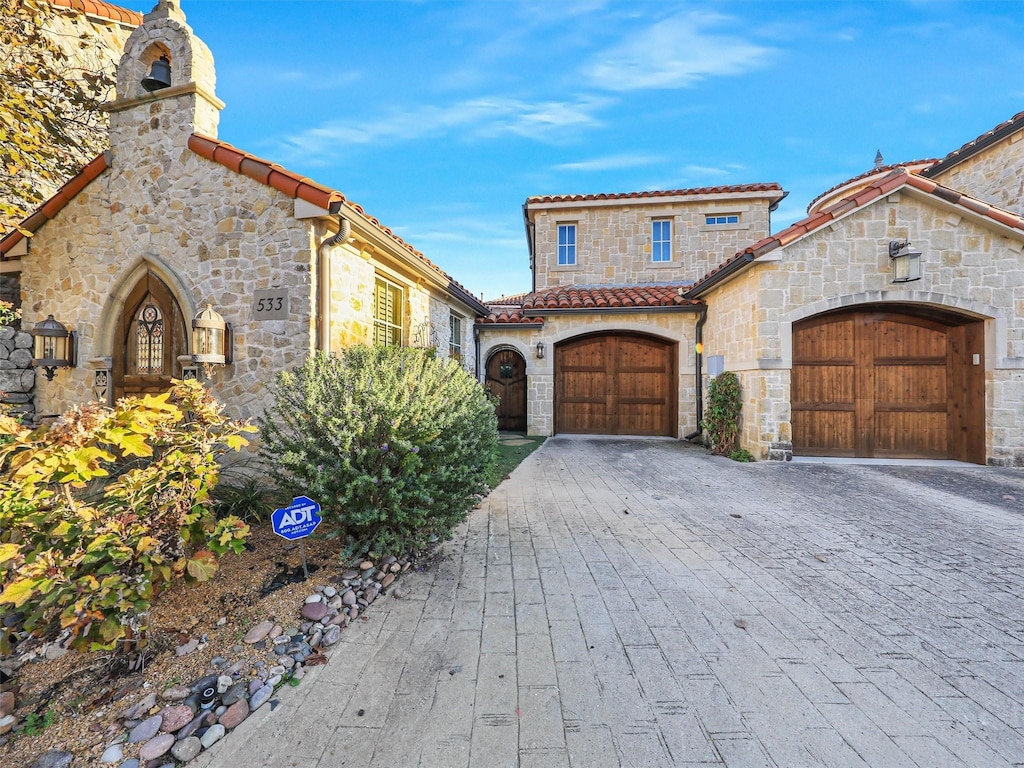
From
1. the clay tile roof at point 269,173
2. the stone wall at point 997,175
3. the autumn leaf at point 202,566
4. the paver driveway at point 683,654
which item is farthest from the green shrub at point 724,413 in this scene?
the autumn leaf at point 202,566

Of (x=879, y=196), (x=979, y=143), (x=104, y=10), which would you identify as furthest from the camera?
(x=104, y=10)

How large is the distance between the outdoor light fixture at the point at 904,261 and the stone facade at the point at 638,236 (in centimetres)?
581

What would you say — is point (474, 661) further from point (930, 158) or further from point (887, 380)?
point (930, 158)

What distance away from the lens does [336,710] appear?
Result: 199cm

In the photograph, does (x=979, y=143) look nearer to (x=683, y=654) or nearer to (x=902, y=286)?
(x=902, y=286)

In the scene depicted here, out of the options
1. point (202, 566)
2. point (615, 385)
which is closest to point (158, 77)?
point (202, 566)

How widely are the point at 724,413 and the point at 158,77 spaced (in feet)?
33.4

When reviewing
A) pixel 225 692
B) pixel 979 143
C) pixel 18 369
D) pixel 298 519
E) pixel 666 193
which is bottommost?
pixel 225 692

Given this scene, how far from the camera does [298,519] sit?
9.45 feet

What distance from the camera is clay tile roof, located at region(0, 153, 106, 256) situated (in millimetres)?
5680

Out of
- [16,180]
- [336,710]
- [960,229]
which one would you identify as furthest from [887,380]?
[16,180]

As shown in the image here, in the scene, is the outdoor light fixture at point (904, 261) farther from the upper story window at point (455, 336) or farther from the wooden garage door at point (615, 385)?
the upper story window at point (455, 336)

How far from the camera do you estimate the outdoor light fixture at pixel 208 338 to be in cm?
483

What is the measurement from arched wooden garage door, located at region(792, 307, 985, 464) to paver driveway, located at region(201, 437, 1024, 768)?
3.65 metres
